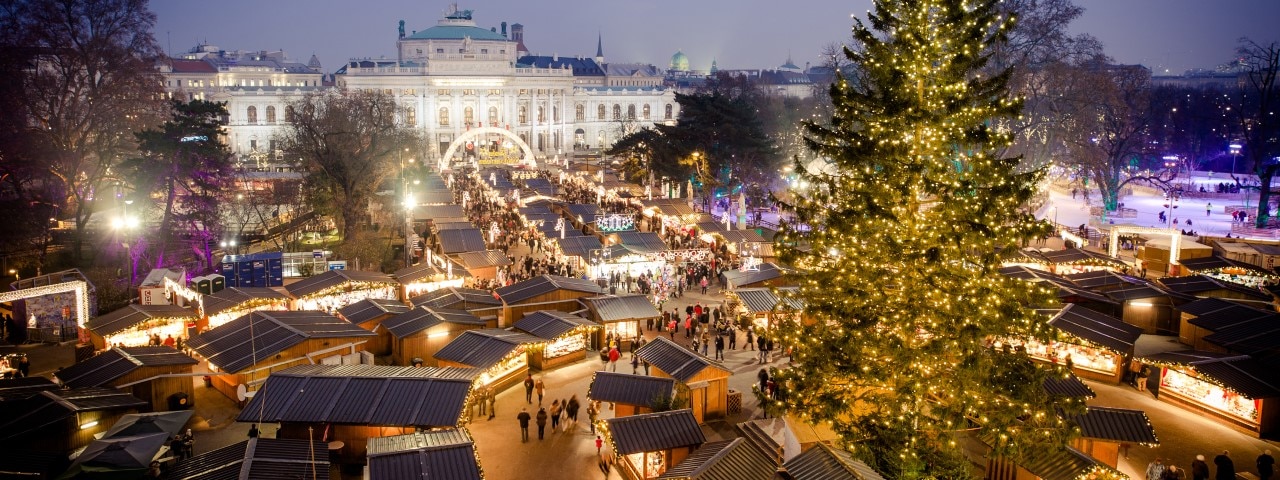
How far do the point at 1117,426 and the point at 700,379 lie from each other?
22.3ft

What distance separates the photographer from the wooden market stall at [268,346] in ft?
55.2

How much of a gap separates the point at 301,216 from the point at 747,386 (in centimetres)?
2628

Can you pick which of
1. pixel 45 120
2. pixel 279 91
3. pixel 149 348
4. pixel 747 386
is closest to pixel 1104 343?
pixel 747 386

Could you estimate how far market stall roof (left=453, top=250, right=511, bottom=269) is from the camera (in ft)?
88.6

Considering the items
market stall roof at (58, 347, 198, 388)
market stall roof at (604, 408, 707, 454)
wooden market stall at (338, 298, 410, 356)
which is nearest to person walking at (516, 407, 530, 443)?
market stall roof at (604, 408, 707, 454)

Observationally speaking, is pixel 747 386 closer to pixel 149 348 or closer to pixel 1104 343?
pixel 1104 343

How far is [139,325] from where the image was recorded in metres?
20.0

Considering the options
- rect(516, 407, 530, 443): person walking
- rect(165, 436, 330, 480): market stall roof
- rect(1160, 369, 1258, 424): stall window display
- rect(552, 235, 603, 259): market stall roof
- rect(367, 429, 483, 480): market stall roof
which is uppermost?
rect(552, 235, 603, 259): market stall roof

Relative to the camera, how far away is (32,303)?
69.7ft

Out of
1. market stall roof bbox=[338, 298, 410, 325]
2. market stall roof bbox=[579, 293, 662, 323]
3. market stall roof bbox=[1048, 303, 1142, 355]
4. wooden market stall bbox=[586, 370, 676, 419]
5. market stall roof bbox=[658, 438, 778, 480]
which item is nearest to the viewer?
market stall roof bbox=[658, 438, 778, 480]

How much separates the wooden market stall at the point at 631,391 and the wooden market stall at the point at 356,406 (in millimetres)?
2307

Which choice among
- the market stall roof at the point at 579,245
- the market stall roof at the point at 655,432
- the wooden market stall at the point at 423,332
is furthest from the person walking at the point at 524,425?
the market stall roof at the point at 579,245

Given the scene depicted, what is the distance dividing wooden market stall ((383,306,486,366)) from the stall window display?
575 inches

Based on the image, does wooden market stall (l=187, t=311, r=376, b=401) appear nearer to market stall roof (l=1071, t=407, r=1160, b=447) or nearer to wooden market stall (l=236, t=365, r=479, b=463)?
wooden market stall (l=236, t=365, r=479, b=463)
